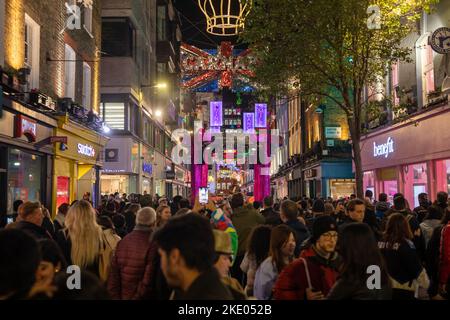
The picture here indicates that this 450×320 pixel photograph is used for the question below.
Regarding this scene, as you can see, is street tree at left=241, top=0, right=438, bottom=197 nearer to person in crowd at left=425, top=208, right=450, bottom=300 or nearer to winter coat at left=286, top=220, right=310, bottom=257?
person in crowd at left=425, top=208, right=450, bottom=300

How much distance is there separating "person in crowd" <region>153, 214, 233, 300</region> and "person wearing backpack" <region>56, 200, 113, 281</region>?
360cm

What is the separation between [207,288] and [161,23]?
4783cm

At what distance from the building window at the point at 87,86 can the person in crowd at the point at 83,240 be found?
1788 cm

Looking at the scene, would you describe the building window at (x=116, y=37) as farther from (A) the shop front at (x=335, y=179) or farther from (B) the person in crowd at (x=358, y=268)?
(B) the person in crowd at (x=358, y=268)

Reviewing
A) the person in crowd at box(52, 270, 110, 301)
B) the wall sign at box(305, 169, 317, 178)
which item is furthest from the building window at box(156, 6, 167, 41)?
the person in crowd at box(52, 270, 110, 301)

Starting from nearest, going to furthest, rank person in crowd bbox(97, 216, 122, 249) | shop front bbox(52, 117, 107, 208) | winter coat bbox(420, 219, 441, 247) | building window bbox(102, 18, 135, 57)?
1. person in crowd bbox(97, 216, 122, 249)
2. winter coat bbox(420, 219, 441, 247)
3. shop front bbox(52, 117, 107, 208)
4. building window bbox(102, 18, 135, 57)

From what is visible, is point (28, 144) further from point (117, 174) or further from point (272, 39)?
point (117, 174)

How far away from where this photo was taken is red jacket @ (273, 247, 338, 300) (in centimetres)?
466

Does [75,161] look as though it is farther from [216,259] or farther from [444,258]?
[216,259]

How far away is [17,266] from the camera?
2.82 meters

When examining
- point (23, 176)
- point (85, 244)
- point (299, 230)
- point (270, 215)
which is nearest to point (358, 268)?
point (85, 244)

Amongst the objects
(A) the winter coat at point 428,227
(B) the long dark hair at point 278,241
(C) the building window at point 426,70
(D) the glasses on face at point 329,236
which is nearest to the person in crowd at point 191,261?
(D) the glasses on face at point 329,236

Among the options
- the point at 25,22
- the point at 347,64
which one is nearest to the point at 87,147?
the point at 25,22

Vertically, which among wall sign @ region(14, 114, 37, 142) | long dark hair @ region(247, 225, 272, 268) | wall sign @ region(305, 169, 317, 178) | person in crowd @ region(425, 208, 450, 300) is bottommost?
person in crowd @ region(425, 208, 450, 300)
